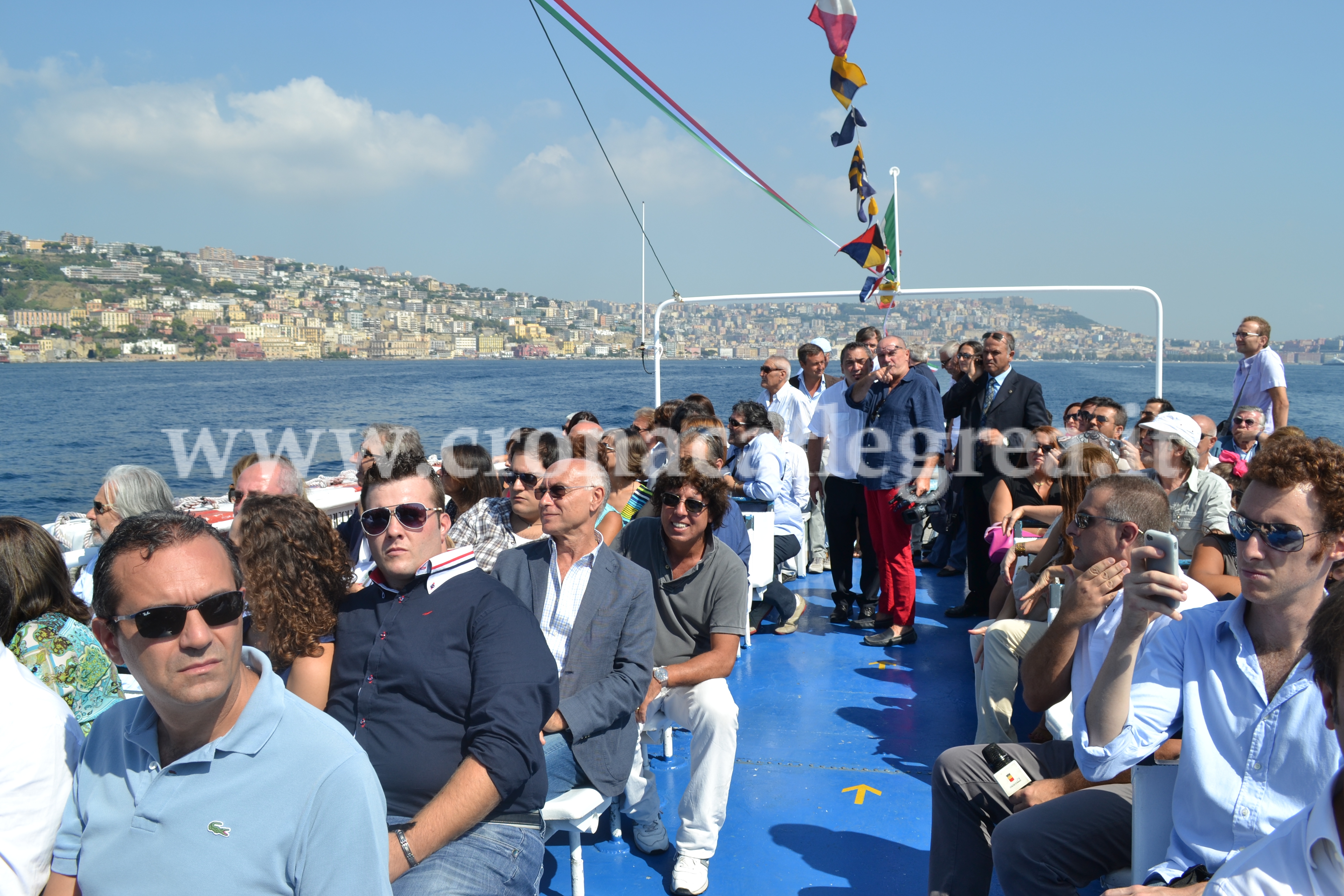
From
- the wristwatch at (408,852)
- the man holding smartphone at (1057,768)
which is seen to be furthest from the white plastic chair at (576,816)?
the man holding smartphone at (1057,768)

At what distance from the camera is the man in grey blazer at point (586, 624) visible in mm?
2738

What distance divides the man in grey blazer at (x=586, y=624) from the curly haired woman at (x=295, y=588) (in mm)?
601

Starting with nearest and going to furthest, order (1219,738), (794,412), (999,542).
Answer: (1219,738)
(999,542)
(794,412)

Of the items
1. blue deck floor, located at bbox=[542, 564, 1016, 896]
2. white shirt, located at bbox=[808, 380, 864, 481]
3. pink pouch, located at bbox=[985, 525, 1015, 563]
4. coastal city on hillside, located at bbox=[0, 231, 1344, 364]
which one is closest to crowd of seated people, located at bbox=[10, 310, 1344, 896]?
blue deck floor, located at bbox=[542, 564, 1016, 896]

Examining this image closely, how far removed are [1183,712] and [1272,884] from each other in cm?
77

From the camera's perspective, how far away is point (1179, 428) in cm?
416

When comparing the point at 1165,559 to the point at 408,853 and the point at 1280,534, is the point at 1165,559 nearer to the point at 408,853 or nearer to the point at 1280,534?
the point at 1280,534

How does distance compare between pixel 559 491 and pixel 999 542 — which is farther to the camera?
pixel 999 542

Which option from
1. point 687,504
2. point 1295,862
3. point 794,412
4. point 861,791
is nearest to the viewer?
point 1295,862

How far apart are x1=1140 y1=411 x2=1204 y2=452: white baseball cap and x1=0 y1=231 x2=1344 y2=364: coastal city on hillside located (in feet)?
187

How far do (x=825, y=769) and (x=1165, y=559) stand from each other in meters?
2.22

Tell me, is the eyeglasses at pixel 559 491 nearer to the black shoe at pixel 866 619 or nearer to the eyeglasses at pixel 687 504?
the eyeglasses at pixel 687 504

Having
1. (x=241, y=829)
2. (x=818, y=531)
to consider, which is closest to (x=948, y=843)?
(x=241, y=829)

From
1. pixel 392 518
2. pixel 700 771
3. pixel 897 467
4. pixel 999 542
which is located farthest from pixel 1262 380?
pixel 392 518
